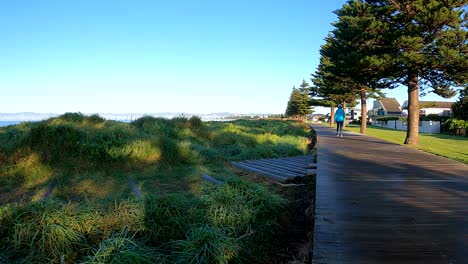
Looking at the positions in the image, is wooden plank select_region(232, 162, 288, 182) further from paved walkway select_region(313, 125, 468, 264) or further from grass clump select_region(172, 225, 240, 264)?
grass clump select_region(172, 225, 240, 264)

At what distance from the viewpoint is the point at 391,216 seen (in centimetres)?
421

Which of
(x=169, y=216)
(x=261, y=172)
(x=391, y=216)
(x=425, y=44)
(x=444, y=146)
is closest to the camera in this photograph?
(x=391, y=216)

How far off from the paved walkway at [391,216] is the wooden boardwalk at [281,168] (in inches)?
31.1

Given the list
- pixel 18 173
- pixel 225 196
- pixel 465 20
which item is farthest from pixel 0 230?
pixel 465 20

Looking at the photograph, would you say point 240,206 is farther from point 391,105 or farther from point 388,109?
point 391,105

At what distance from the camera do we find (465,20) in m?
14.7

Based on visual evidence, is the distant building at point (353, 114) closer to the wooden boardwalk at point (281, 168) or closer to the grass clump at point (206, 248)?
the wooden boardwalk at point (281, 168)

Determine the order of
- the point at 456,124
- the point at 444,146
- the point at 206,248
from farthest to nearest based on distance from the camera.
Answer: the point at 456,124 < the point at 444,146 < the point at 206,248

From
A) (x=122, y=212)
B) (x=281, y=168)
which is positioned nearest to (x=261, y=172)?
(x=281, y=168)

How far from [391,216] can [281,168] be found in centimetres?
503

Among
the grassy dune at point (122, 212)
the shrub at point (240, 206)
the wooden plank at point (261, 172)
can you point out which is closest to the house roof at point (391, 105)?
the wooden plank at point (261, 172)

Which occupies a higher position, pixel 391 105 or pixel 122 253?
pixel 391 105

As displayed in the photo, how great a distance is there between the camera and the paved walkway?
316 cm

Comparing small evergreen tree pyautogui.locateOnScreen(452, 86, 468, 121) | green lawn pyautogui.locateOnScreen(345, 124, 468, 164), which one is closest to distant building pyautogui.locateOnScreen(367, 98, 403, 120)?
small evergreen tree pyautogui.locateOnScreen(452, 86, 468, 121)
